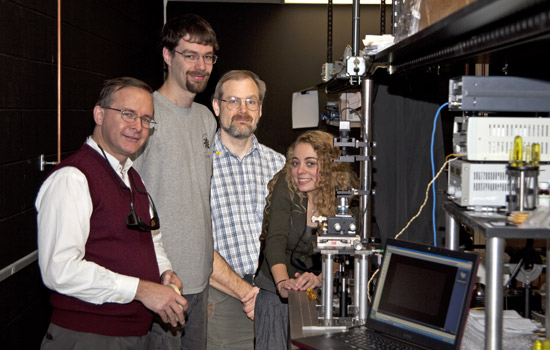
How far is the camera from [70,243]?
201 cm

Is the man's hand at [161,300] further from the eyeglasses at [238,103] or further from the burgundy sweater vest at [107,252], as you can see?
the eyeglasses at [238,103]

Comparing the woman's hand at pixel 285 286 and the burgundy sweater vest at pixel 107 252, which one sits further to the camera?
the woman's hand at pixel 285 286

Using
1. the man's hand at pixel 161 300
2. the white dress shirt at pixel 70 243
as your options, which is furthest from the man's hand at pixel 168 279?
the white dress shirt at pixel 70 243

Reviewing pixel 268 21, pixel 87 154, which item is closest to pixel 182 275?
pixel 87 154

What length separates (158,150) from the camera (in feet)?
8.95

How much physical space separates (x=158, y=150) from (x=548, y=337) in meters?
1.68

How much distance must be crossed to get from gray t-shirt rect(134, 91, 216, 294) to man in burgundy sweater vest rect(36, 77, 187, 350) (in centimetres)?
31

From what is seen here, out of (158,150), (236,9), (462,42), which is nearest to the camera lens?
(462,42)

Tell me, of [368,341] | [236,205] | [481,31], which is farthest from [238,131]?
[481,31]

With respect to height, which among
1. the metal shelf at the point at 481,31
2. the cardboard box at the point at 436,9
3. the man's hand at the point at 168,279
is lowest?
the man's hand at the point at 168,279

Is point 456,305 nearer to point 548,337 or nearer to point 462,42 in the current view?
point 548,337

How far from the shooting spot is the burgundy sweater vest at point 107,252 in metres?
2.11

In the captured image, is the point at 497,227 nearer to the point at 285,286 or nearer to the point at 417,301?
the point at 417,301

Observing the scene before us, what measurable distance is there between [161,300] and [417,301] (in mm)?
886
